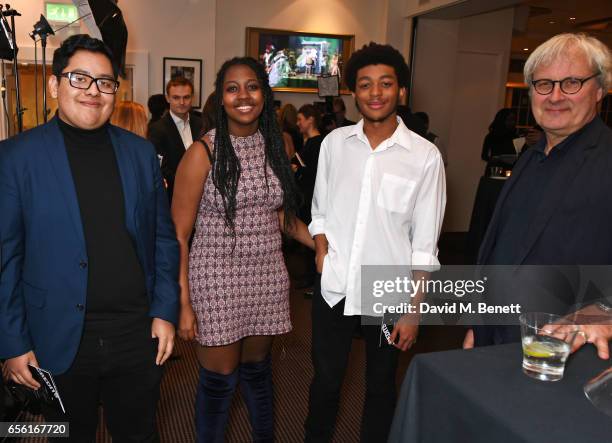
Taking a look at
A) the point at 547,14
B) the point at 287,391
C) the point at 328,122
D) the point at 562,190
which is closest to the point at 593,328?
the point at 562,190

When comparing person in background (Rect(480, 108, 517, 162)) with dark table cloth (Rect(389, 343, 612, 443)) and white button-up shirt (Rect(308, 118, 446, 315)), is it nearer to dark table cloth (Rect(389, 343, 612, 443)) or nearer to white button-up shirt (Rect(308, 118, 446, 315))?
white button-up shirt (Rect(308, 118, 446, 315))

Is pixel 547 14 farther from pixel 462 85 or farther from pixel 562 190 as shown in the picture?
pixel 562 190

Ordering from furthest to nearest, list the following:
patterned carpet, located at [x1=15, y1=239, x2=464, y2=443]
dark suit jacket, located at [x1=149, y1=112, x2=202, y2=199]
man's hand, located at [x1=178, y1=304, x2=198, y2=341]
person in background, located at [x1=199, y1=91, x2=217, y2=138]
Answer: dark suit jacket, located at [x1=149, y1=112, x2=202, y2=199]
patterned carpet, located at [x1=15, y1=239, x2=464, y2=443]
person in background, located at [x1=199, y1=91, x2=217, y2=138]
man's hand, located at [x1=178, y1=304, x2=198, y2=341]

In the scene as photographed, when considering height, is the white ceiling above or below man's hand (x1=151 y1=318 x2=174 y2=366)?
above

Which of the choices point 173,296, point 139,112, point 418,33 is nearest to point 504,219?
point 173,296

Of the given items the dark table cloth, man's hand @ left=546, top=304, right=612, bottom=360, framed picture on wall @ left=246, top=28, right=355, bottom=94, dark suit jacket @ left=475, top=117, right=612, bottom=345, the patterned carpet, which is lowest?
the patterned carpet

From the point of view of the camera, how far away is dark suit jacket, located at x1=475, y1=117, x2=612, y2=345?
1433 mm

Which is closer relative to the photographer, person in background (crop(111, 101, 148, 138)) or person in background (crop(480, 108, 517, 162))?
person in background (crop(111, 101, 148, 138))

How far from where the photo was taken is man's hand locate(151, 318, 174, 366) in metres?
1.63

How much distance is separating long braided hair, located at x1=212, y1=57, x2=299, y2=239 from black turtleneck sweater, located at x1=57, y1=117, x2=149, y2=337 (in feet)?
1.30

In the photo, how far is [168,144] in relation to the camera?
141 inches

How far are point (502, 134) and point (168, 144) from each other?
419cm

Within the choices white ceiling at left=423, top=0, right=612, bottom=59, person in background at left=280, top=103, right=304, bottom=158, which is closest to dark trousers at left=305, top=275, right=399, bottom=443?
person in background at left=280, top=103, right=304, bottom=158

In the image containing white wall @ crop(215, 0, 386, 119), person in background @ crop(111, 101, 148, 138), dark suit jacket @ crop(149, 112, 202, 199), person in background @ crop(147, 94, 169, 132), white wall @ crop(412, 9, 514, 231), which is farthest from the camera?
white wall @ crop(215, 0, 386, 119)
